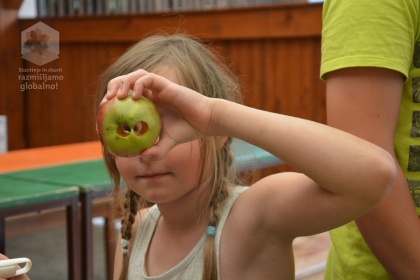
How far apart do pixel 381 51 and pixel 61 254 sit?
140 inches

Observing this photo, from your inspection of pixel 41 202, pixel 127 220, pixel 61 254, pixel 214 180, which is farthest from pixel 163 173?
pixel 61 254

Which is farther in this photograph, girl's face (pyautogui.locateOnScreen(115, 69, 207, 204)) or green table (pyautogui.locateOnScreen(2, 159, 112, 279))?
green table (pyautogui.locateOnScreen(2, 159, 112, 279))

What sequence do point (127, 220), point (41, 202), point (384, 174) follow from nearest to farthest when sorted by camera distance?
point (384, 174) → point (127, 220) → point (41, 202)

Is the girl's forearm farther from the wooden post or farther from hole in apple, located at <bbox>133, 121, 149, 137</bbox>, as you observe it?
the wooden post

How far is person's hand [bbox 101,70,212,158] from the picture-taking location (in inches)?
32.3

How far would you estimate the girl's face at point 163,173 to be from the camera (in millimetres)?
1017

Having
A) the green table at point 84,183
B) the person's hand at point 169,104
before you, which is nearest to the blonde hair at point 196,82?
the person's hand at point 169,104

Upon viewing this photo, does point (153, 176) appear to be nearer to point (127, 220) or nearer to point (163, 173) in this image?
point (163, 173)

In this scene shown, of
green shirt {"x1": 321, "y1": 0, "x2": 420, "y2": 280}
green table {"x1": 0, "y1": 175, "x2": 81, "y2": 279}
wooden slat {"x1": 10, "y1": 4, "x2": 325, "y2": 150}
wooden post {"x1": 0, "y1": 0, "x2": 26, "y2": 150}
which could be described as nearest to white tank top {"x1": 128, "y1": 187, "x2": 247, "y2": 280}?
green shirt {"x1": 321, "y1": 0, "x2": 420, "y2": 280}

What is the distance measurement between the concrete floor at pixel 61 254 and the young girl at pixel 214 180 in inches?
80.9

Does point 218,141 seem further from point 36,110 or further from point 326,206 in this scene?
point 36,110

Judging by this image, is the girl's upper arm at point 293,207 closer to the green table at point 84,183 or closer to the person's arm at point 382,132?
the person's arm at point 382,132

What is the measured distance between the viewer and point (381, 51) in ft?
2.79

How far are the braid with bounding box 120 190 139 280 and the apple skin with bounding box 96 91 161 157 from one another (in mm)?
435
